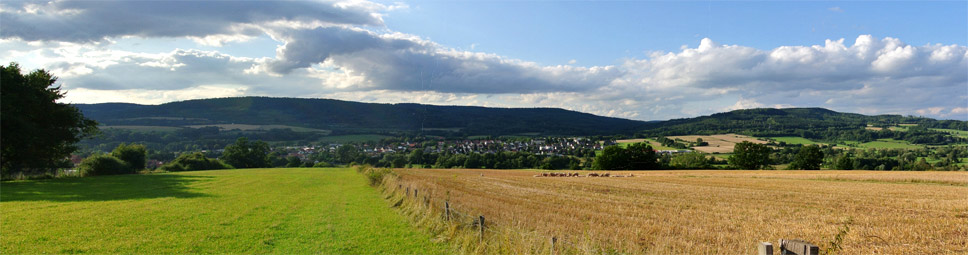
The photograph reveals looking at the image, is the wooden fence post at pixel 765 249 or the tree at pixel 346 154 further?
the tree at pixel 346 154

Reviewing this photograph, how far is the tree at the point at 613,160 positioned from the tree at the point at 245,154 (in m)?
72.4

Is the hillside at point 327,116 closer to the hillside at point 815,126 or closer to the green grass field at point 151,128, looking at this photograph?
the green grass field at point 151,128

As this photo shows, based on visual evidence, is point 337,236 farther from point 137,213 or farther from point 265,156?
point 265,156

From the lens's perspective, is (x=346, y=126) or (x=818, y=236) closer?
(x=818, y=236)

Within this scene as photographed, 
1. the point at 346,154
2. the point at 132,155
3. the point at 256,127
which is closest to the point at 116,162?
the point at 132,155

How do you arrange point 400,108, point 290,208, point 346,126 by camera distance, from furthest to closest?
point 346,126, point 400,108, point 290,208

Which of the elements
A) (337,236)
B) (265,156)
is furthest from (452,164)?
(337,236)

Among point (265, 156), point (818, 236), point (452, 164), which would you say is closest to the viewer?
point (818, 236)

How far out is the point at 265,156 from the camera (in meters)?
103

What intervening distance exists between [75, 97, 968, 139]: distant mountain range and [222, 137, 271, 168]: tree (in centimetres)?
6139

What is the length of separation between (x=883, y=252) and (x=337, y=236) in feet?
44.2

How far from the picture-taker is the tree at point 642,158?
80412 millimetres

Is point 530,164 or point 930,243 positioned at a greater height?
point 930,243

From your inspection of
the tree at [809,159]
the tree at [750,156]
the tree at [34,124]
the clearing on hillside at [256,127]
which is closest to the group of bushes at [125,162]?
the tree at [34,124]
